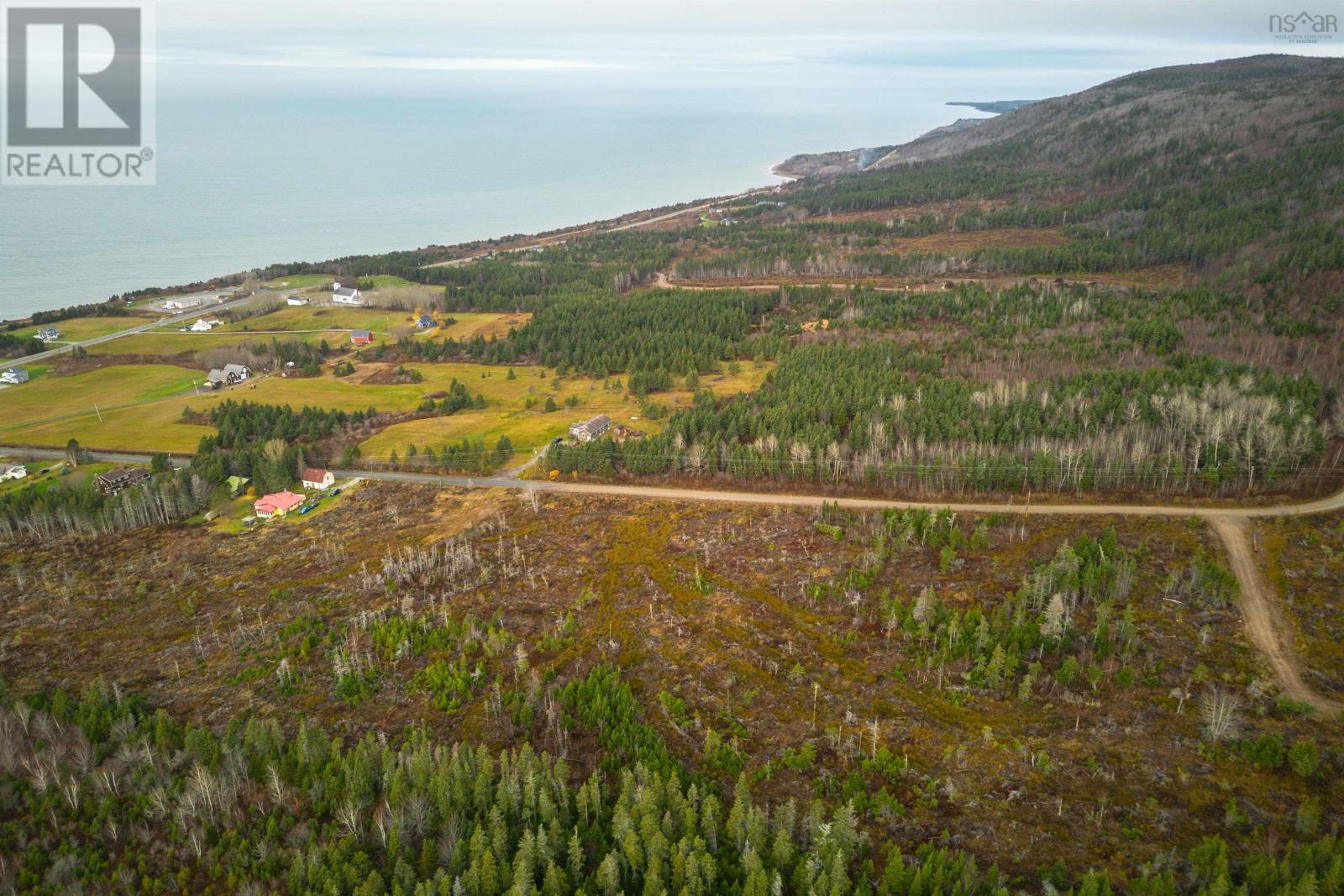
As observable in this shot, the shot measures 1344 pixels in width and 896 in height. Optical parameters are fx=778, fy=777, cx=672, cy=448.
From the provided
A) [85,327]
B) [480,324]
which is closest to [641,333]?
[480,324]

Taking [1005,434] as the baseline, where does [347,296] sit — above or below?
above

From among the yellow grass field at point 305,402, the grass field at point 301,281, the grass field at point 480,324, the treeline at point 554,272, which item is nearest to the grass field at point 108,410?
the yellow grass field at point 305,402

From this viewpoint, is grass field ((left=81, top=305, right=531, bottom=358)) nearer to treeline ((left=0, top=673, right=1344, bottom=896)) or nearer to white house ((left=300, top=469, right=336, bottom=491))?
white house ((left=300, top=469, right=336, bottom=491))

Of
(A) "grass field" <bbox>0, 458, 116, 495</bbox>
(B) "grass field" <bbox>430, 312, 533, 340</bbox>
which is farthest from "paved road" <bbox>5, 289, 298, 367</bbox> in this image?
(A) "grass field" <bbox>0, 458, 116, 495</bbox>

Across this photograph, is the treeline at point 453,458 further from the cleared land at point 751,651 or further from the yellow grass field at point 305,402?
the cleared land at point 751,651

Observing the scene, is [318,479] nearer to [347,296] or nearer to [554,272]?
[347,296]

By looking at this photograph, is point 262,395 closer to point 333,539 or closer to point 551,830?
point 333,539
